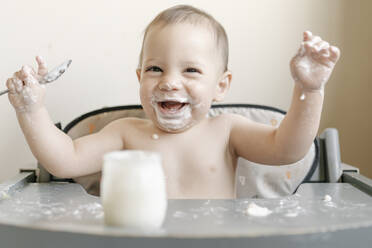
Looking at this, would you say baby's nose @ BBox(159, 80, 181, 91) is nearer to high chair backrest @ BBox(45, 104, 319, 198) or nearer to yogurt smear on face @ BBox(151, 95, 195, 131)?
yogurt smear on face @ BBox(151, 95, 195, 131)

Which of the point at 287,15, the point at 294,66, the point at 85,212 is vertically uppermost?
the point at 287,15

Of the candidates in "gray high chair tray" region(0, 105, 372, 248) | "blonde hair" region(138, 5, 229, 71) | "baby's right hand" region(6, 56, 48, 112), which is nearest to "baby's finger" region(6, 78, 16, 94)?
"baby's right hand" region(6, 56, 48, 112)

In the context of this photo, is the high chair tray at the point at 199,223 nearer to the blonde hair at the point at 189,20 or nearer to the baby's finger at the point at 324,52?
the baby's finger at the point at 324,52

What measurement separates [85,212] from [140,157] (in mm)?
183

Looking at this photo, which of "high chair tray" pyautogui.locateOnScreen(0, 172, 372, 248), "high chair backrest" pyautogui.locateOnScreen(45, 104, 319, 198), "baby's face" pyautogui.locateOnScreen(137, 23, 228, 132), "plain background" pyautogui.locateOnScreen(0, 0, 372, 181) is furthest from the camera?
"plain background" pyautogui.locateOnScreen(0, 0, 372, 181)

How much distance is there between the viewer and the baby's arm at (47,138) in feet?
2.51

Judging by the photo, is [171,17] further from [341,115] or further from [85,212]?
[341,115]

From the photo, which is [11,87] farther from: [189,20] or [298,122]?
[298,122]

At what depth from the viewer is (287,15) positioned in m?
1.30

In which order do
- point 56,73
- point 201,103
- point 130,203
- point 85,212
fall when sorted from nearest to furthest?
point 130,203
point 85,212
point 56,73
point 201,103

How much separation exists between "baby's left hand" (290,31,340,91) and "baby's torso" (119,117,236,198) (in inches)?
10.1

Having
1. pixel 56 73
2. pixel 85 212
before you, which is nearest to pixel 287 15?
pixel 56 73

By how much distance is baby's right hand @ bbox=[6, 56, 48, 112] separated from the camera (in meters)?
0.76

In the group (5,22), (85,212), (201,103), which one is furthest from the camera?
(5,22)
